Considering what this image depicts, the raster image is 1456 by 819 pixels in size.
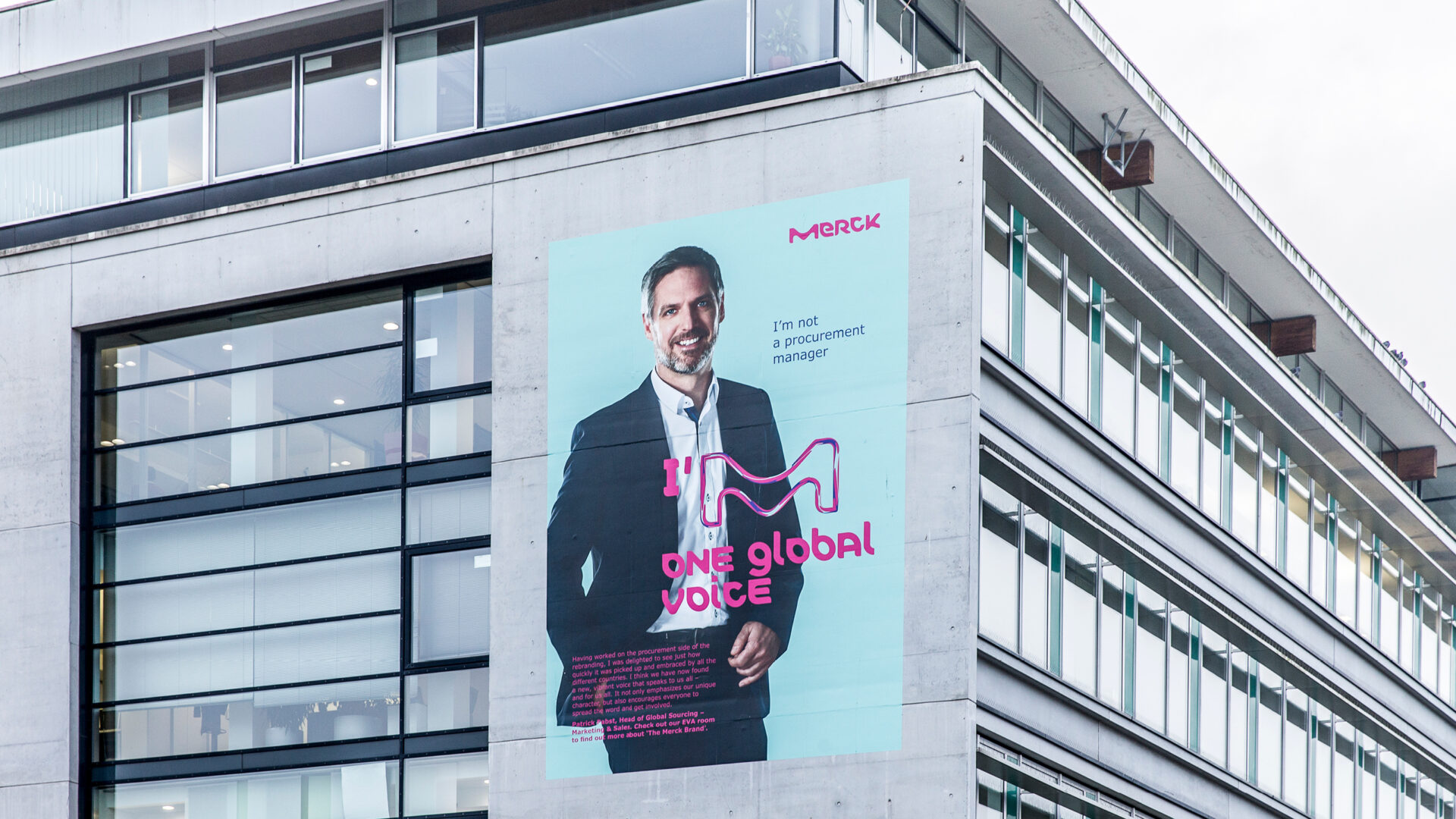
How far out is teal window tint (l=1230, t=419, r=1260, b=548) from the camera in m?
40.3

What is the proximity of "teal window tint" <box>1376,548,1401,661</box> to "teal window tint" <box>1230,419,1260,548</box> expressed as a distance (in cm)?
809

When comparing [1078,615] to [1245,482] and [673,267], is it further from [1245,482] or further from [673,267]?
[1245,482]

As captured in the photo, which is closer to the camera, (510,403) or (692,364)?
(692,364)

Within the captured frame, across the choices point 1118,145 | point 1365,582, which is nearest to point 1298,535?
point 1365,582

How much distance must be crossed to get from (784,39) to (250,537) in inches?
449

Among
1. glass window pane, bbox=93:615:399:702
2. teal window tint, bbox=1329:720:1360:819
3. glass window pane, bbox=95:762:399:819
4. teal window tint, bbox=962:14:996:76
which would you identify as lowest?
teal window tint, bbox=1329:720:1360:819

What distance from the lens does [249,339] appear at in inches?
1380

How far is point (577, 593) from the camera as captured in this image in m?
30.9

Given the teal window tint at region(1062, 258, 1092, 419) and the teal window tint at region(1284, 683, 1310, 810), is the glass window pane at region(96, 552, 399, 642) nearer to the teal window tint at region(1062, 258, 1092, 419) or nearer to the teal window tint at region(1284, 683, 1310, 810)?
the teal window tint at region(1062, 258, 1092, 419)

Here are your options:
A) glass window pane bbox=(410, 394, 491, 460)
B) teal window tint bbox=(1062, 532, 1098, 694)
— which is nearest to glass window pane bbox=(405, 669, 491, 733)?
glass window pane bbox=(410, 394, 491, 460)

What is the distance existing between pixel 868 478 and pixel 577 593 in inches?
183

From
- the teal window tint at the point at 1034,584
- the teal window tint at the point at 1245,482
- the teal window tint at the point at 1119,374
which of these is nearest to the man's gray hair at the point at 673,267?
the teal window tint at the point at 1034,584

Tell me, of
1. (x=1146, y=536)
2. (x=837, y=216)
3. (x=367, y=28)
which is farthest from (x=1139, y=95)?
(x=367, y=28)

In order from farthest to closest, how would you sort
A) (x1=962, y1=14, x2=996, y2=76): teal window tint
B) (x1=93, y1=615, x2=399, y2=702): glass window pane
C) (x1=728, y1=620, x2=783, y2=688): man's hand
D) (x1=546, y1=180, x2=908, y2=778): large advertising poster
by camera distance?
1. (x1=962, y1=14, x2=996, y2=76): teal window tint
2. (x1=93, y1=615, x2=399, y2=702): glass window pane
3. (x1=728, y1=620, x2=783, y2=688): man's hand
4. (x1=546, y1=180, x2=908, y2=778): large advertising poster
